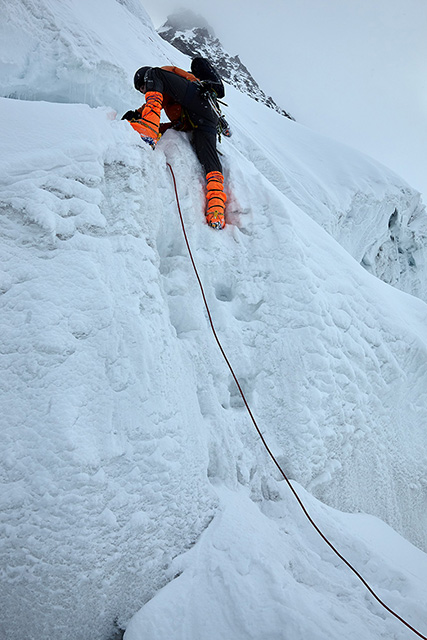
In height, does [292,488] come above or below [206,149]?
below

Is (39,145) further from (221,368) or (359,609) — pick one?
(359,609)

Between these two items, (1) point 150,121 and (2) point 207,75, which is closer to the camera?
(1) point 150,121

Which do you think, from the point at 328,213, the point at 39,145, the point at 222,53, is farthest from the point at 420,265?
the point at 222,53

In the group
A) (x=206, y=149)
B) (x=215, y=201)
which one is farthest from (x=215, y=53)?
(x=215, y=201)

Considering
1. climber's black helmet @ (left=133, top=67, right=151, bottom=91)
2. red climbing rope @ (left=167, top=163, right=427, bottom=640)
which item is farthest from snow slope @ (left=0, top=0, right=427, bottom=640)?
climber's black helmet @ (left=133, top=67, right=151, bottom=91)

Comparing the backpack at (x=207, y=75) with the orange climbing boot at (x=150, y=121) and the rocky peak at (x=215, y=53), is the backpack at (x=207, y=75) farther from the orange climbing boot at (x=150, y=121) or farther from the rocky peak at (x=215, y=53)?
the rocky peak at (x=215, y=53)

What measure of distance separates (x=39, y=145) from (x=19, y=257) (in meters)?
0.70

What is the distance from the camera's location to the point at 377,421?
2.65 meters

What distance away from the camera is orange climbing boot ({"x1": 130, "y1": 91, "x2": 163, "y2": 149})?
2380 millimetres

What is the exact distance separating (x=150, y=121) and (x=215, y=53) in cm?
3493

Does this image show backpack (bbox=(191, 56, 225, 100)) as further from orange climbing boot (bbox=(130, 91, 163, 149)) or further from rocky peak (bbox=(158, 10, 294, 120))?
rocky peak (bbox=(158, 10, 294, 120))

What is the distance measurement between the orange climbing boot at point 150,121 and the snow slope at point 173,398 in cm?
13

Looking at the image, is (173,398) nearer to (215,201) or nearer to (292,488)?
(292,488)

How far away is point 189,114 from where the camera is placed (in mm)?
2850
